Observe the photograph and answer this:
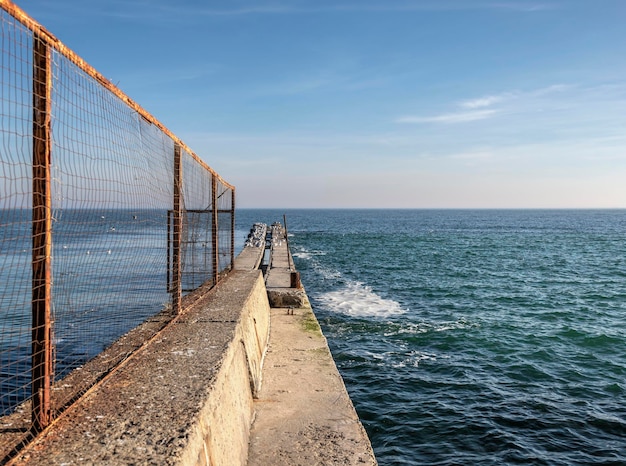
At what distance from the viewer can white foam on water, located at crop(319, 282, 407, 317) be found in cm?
1552

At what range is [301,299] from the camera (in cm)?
1080

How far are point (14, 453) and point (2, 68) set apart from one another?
195cm

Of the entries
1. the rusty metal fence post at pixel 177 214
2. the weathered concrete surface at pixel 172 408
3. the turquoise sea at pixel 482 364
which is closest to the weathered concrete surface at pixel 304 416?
the weathered concrete surface at pixel 172 408

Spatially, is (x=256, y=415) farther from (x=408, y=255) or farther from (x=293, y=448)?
(x=408, y=255)

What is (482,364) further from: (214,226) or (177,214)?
(177,214)

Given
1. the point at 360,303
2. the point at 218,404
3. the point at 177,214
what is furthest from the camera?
the point at 360,303

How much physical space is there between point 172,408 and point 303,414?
262cm

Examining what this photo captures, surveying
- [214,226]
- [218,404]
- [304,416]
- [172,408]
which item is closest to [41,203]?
[172,408]

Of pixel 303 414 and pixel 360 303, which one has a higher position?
pixel 303 414

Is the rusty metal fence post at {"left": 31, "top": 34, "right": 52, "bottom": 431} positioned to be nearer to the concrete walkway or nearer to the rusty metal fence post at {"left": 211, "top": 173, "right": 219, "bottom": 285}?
the concrete walkway

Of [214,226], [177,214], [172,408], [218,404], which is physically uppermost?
[177,214]

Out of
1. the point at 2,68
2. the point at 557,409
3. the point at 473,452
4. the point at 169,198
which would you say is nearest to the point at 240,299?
the point at 169,198

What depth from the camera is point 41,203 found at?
8.71 ft

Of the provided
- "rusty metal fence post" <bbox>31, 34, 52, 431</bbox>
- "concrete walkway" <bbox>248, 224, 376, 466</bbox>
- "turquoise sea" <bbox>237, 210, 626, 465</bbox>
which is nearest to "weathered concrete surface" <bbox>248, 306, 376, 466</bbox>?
"concrete walkway" <bbox>248, 224, 376, 466</bbox>
